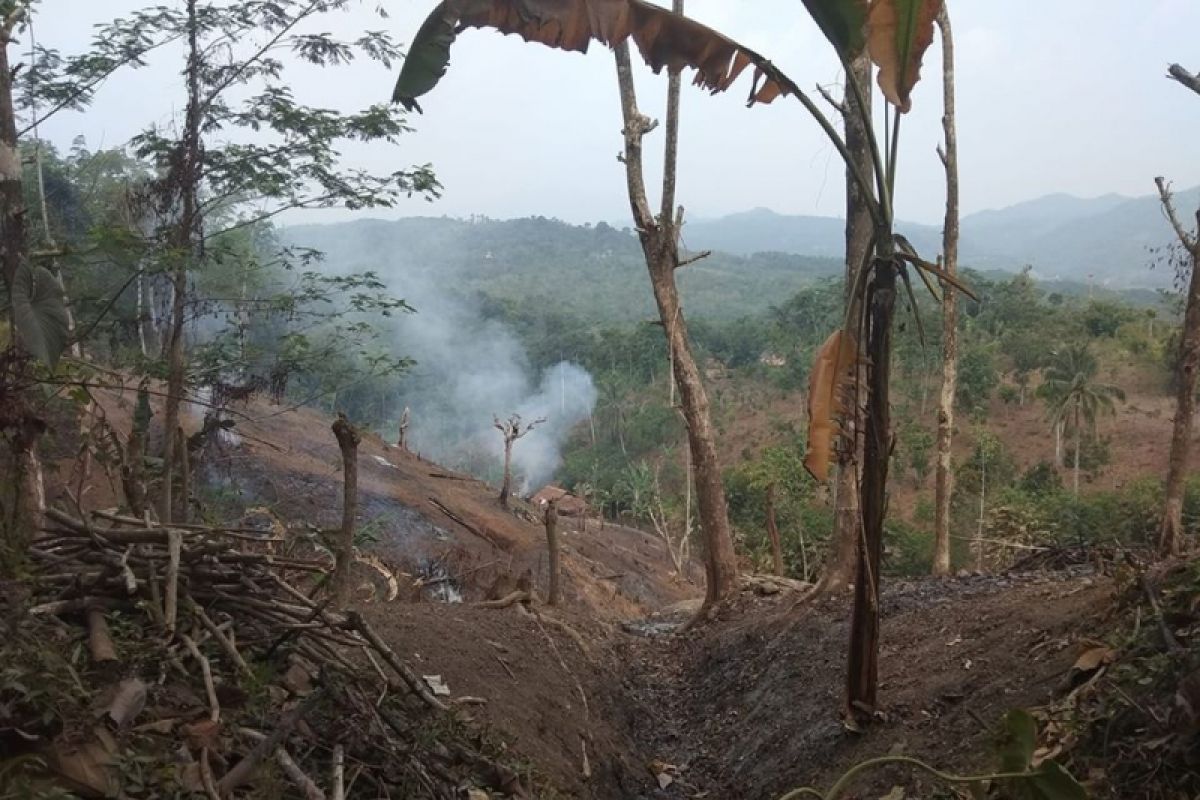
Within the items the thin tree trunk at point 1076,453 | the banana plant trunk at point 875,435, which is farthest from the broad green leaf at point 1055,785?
the thin tree trunk at point 1076,453

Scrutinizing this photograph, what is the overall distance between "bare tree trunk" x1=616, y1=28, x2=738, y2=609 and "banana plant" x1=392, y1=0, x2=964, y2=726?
482 cm

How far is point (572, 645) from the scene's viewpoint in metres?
7.56

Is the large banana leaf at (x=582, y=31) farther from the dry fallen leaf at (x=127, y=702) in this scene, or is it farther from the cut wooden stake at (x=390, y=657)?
the dry fallen leaf at (x=127, y=702)

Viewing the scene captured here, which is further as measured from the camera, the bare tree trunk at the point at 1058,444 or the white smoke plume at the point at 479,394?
the white smoke plume at the point at 479,394

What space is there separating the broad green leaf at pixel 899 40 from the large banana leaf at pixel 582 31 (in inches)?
29.0

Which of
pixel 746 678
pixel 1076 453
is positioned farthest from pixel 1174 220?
pixel 1076 453

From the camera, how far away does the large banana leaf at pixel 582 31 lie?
4.57 meters

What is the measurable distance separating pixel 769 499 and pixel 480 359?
162ft

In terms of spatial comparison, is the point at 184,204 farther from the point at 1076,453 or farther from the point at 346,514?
the point at 1076,453

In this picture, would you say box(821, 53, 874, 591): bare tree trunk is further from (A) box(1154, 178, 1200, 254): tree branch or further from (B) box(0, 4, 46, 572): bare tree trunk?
(B) box(0, 4, 46, 572): bare tree trunk

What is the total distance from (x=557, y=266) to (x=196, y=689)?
114m

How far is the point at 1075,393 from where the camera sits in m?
36.4

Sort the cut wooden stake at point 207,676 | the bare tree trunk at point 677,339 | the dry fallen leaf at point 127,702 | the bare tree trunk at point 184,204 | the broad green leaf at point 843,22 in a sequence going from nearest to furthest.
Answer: the dry fallen leaf at point 127,702 → the cut wooden stake at point 207,676 → the broad green leaf at point 843,22 → the bare tree trunk at point 184,204 → the bare tree trunk at point 677,339

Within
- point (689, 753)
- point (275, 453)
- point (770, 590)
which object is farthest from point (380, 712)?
point (275, 453)
